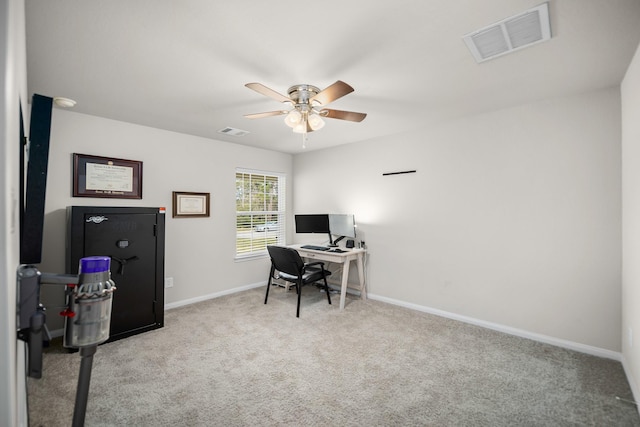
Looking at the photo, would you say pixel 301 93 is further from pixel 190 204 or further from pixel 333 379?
pixel 190 204

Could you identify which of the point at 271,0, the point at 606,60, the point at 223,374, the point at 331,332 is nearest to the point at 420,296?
the point at 331,332

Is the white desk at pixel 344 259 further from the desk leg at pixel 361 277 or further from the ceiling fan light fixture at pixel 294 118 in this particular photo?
the ceiling fan light fixture at pixel 294 118

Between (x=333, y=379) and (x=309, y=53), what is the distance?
2375mm

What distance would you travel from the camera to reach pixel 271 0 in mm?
1521

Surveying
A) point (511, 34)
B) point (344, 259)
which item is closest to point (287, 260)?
point (344, 259)

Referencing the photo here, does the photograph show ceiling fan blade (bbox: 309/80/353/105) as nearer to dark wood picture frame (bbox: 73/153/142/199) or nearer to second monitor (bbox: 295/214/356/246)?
second monitor (bbox: 295/214/356/246)

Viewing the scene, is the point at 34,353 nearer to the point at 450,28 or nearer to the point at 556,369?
the point at 450,28

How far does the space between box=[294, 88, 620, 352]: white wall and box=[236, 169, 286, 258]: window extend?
163cm

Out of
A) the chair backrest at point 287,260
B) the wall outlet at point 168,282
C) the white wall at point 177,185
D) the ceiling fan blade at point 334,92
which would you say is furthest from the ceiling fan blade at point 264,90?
the wall outlet at point 168,282

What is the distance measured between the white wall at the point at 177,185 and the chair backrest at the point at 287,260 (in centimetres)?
98

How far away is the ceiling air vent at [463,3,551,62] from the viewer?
1.64m

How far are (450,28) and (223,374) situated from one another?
9.42 feet

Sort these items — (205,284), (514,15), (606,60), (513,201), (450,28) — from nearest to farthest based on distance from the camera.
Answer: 1. (514,15)
2. (450,28)
3. (606,60)
4. (513,201)
5. (205,284)

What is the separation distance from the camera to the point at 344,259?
3.88m
